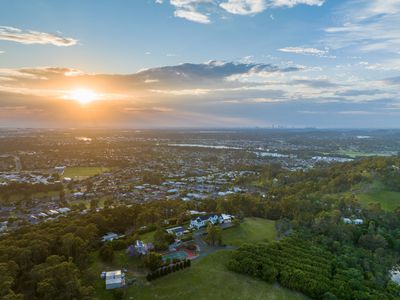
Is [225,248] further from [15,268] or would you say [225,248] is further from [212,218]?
[15,268]

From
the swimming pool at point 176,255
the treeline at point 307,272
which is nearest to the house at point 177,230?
the swimming pool at point 176,255

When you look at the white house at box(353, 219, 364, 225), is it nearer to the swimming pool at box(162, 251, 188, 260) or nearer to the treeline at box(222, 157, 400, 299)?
the treeline at box(222, 157, 400, 299)

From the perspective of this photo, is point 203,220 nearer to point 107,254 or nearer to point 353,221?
point 107,254

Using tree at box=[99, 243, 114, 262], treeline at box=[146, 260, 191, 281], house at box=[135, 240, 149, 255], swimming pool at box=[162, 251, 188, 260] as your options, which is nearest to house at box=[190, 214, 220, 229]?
swimming pool at box=[162, 251, 188, 260]

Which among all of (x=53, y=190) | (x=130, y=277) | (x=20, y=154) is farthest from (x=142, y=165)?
(x=130, y=277)

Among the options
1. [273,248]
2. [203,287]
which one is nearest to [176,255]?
[203,287]
